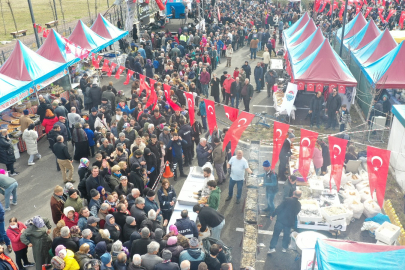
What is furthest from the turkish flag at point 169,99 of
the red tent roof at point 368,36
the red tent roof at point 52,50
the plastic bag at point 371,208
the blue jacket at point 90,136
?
the red tent roof at point 368,36

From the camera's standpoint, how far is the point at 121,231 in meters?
7.34

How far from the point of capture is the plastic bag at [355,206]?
29.7ft

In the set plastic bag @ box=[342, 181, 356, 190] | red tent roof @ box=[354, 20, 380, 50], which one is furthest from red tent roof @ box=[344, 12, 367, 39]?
plastic bag @ box=[342, 181, 356, 190]

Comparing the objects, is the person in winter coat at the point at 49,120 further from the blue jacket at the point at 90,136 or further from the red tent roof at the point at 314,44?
the red tent roof at the point at 314,44

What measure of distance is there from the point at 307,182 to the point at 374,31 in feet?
42.4

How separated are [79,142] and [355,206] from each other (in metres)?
7.84

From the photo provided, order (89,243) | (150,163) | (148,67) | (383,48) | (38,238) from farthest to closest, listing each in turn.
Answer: (148,67) < (383,48) < (150,163) < (38,238) < (89,243)

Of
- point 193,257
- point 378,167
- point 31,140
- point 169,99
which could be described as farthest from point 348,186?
point 31,140

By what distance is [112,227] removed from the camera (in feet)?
22.8

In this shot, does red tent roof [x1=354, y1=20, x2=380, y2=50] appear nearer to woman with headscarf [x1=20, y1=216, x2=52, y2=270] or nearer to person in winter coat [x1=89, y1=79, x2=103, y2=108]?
person in winter coat [x1=89, y1=79, x2=103, y2=108]

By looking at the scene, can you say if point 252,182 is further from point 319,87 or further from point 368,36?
point 368,36

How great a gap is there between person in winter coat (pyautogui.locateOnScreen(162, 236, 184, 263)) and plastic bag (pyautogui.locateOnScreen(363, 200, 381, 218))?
5.03 m

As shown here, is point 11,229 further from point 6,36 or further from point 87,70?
point 6,36

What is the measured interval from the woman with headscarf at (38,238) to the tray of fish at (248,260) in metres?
3.68
